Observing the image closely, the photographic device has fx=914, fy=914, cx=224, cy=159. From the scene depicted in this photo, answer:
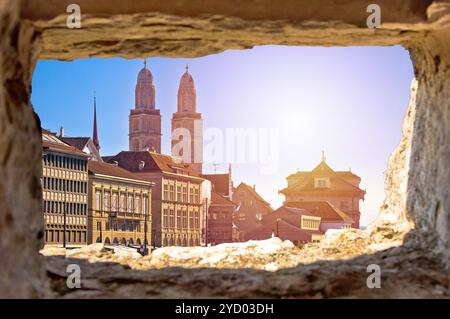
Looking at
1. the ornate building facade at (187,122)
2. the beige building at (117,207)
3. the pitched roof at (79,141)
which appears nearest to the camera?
the beige building at (117,207)

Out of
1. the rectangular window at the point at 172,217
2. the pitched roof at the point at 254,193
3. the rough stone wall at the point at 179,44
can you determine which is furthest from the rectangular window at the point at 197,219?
the rough stone wall at the point at 179,44

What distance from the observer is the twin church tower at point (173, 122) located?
167125 mm

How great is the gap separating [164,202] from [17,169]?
325 feet

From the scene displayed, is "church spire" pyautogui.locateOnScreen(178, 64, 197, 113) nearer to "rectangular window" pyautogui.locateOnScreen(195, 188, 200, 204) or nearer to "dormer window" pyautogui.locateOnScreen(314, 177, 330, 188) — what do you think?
"rectangular window" pyautogui.locateOnScreen(195, 188, 200, 204)

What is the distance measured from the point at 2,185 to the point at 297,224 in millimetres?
93438

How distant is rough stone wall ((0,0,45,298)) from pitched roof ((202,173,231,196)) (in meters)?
122

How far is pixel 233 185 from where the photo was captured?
140m

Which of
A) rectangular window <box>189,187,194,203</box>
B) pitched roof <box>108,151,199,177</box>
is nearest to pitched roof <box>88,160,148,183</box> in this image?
pitched roof <box>108,151,199,177</box>

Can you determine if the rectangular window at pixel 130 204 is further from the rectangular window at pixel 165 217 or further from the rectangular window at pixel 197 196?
the rectangular window at pixel 197 196

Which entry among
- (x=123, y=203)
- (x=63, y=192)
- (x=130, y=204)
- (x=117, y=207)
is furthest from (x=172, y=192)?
(x=63, y=192)

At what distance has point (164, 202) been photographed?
349 feet

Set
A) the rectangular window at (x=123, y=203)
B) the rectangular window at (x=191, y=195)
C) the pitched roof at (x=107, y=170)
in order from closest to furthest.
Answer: the pitched roof at (x=107, y=170) < the rectangular window at (x=123, y=203) < the rectangular window at (x=191, y=195)

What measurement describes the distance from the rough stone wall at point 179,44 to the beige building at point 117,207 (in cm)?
7627
